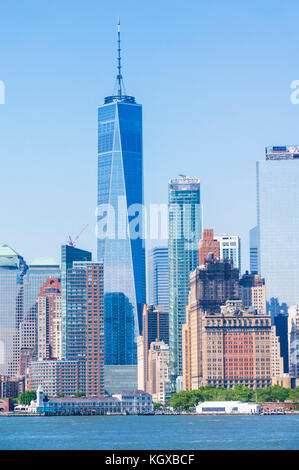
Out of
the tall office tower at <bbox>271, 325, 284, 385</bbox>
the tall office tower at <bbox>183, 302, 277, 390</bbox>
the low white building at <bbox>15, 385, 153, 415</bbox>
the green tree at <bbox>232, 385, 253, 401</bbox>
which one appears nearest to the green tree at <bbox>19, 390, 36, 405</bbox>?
the low white building at <bbox>15, 385, 153, 415</bbox>

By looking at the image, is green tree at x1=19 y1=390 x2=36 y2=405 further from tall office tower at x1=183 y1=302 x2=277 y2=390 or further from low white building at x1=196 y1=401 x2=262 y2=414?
low white building at x1=196 y1=401 x2=262 y2=414

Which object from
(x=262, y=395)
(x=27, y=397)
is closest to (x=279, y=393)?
(x=262, y=395)

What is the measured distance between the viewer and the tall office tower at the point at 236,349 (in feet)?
592

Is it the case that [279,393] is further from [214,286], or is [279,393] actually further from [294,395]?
[214,286]

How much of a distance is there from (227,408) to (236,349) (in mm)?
29003

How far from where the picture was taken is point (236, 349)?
597 ft

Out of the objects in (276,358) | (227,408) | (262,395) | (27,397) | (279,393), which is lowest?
(27,397)

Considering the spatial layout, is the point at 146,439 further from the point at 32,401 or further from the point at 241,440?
the point at 32,401

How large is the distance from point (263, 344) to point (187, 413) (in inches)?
1116

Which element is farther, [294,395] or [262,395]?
[262,395]
